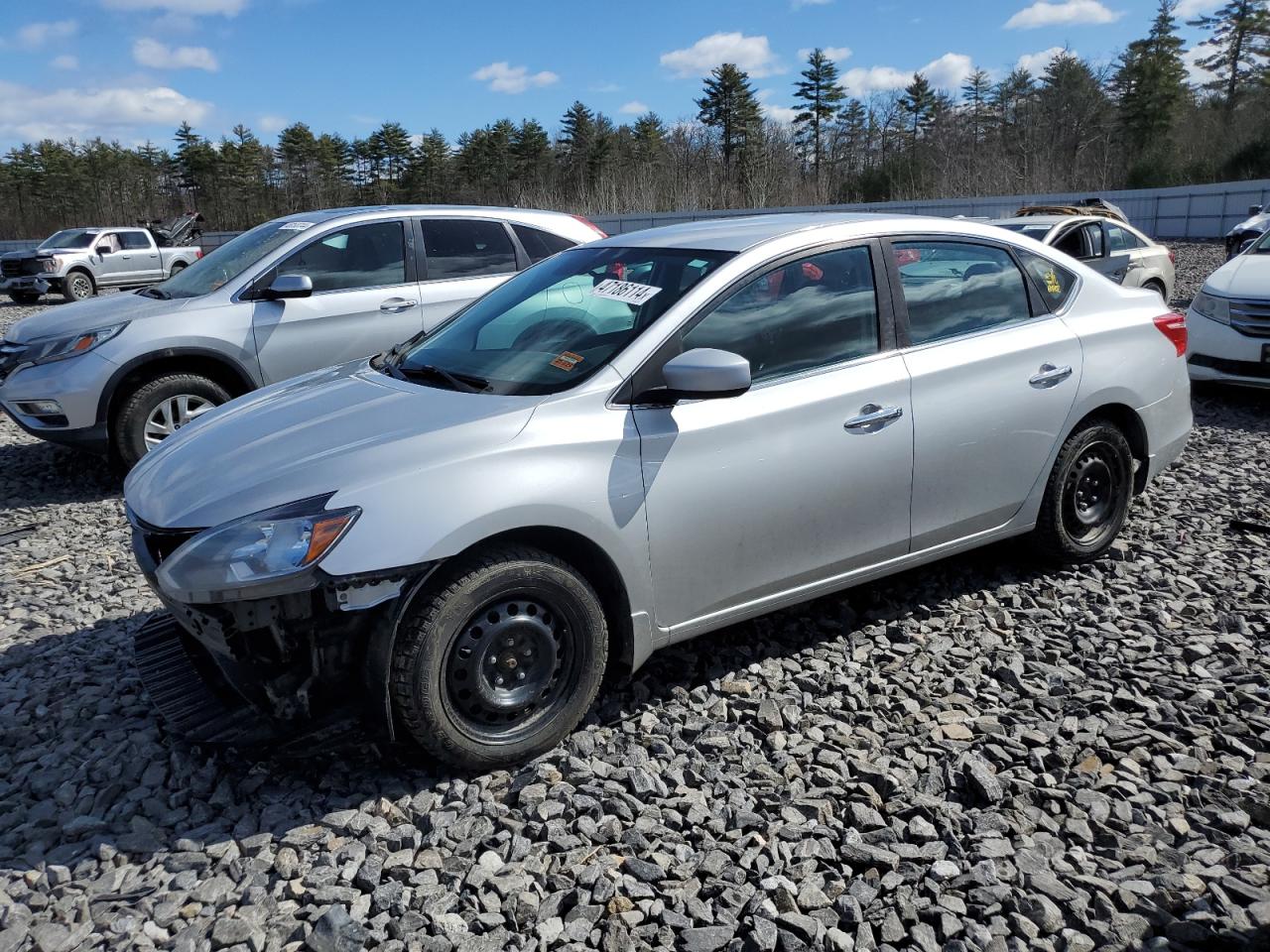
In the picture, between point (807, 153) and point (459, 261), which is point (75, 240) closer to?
point (459, 261)

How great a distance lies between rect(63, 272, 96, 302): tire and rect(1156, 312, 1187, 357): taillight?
24.7 meters

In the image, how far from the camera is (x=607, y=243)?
4230 millimetres

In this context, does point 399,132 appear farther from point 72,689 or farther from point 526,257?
point 72,689

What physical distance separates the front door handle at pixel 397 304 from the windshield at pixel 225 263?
2.67ft

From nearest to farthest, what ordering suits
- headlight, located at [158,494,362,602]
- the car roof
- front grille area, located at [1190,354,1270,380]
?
headlight, located at [158,494,362,602] → the car roof → front grille area, located at [1190,354,1270,380]

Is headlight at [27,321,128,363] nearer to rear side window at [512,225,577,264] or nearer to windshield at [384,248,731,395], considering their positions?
rear side window at [512,225,577,264]

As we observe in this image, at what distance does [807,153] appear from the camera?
5431 centimetres

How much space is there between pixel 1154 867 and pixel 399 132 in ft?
205

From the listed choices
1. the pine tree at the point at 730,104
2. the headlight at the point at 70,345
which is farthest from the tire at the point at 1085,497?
the pine tree at the point at 730,104

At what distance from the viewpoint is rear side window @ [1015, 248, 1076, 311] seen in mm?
4473

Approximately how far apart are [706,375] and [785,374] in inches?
22.1

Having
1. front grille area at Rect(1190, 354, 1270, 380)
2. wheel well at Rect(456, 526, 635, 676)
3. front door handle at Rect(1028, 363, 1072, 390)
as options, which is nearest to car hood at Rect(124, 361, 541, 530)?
wheel well at Rect(456, 526, 635, 676)

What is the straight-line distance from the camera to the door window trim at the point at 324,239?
6730mm

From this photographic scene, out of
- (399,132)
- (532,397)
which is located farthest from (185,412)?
(399,132)
